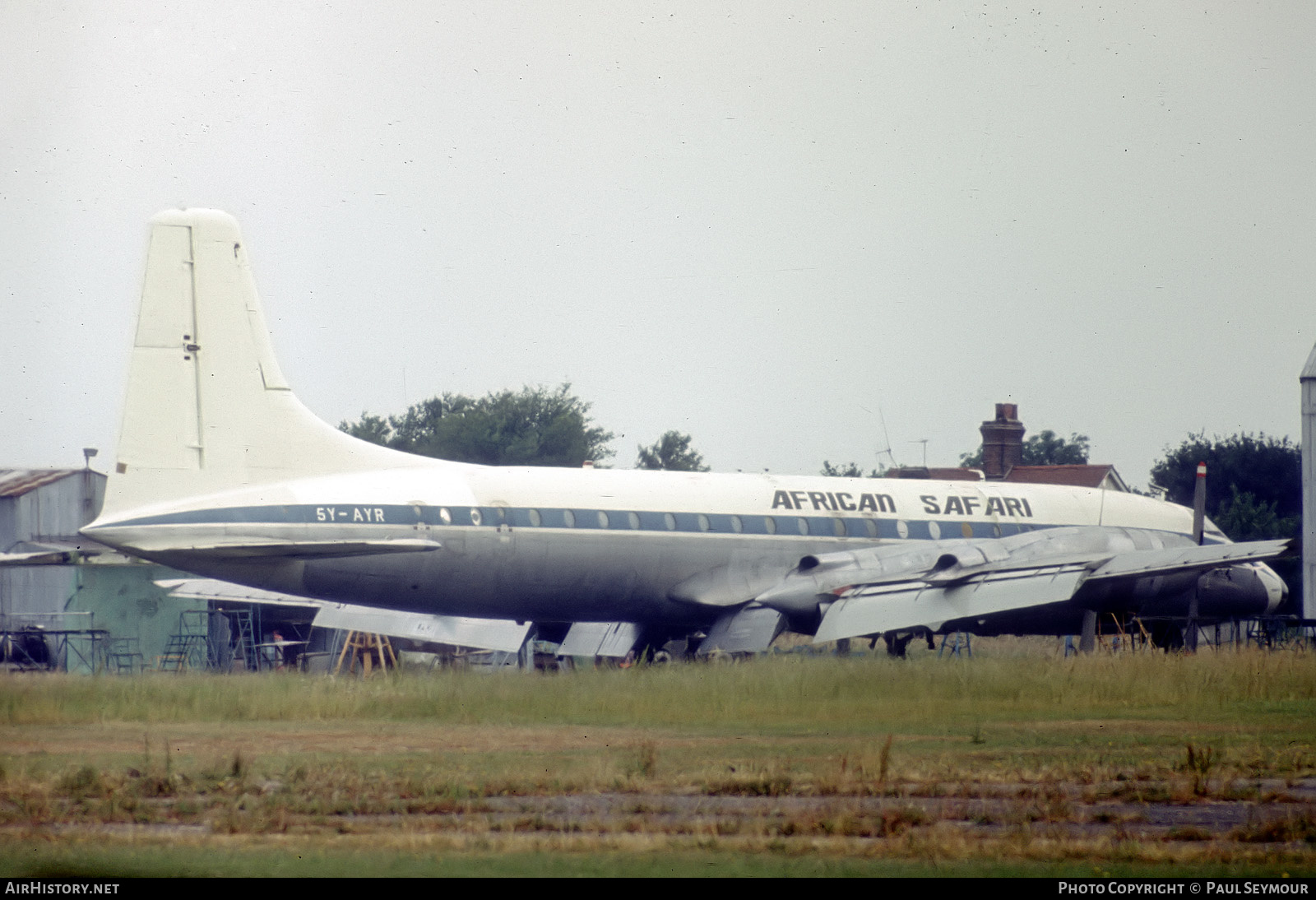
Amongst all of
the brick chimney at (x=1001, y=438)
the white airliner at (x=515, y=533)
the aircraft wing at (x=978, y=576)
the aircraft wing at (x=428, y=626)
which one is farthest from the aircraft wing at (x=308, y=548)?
the brick chimney at (x=1001, y=438)

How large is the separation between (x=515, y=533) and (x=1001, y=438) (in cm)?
3797

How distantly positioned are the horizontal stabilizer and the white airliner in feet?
0.11

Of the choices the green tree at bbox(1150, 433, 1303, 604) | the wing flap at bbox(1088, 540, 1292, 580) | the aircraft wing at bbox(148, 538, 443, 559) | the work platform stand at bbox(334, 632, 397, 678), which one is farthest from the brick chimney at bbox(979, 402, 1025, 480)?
the aircraft wing at bbox(148, 538, 443, 559)

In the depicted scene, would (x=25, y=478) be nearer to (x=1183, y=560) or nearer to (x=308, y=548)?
(x=308, y=548)

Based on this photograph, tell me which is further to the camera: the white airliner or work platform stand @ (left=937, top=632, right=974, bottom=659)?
work platform stand @ (left=937, top=632, right=974, bottom=659)

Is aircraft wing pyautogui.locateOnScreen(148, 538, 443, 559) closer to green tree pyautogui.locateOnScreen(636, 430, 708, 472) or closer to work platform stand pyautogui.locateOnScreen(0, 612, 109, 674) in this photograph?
work platform stand pyautogui.locateOnScreen(0, 612, 109, 674)

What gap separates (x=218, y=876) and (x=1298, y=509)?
6153 centimetres

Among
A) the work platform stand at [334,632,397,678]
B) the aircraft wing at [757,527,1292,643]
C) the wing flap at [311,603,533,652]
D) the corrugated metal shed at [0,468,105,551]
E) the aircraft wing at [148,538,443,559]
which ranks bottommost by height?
the work platform stand at [334,632,397,678]

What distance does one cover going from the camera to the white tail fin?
21922 mm

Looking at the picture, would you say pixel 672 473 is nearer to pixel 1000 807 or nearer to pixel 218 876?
pixel 1000 807

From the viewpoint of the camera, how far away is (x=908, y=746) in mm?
15742

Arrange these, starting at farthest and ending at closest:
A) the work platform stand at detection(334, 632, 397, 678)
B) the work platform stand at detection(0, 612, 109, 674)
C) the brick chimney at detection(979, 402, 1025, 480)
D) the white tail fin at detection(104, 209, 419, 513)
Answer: the brick chimney at detection(979, 402, 1025, 480) → the work platform stand at detection(0, 612, 109, 674) → the work platform stand at detection(334, 632, 397, 678) → the white tail fin at detection(104, 209, 419, 513)

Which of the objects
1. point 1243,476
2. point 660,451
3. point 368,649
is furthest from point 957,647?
point 660,451

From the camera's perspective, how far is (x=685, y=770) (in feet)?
45.1
